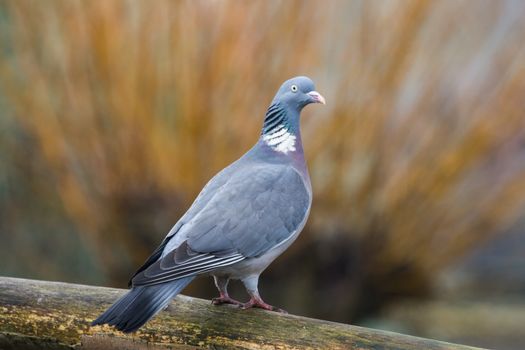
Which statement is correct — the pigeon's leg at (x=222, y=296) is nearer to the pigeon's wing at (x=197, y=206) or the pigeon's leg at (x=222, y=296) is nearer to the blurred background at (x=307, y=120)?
the pigeon's wing at (x=197, y=206)

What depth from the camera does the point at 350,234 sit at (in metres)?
4.97

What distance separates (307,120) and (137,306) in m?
2.51

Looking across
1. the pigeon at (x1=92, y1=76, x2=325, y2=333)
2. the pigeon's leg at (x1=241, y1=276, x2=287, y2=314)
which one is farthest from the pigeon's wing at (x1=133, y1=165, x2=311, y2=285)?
the pigeon's leg at (x1=241, y1=276, x2=287, y2=314)

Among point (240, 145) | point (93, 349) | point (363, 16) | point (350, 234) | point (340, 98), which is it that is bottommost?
point (93, 349)

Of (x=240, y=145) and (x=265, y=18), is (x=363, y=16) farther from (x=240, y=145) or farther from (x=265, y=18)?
(x=240, y=145)

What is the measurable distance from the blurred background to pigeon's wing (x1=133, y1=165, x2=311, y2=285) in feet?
5.33

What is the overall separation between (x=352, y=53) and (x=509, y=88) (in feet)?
2.65

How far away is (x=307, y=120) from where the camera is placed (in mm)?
4648

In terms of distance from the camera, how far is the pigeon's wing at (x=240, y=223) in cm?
245

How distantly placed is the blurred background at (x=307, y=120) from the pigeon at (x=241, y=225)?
1.47 m

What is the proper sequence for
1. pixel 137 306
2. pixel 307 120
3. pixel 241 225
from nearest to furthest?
1. pixel 137 306
2. pixel 241 225
3. pixel 307 120

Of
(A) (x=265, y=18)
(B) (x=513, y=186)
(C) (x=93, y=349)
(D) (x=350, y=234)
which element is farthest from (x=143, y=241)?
(C) (x=93, y=349)

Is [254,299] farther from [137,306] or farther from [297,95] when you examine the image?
[297,95]

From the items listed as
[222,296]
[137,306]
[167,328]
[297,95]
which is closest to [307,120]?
[297,95]
